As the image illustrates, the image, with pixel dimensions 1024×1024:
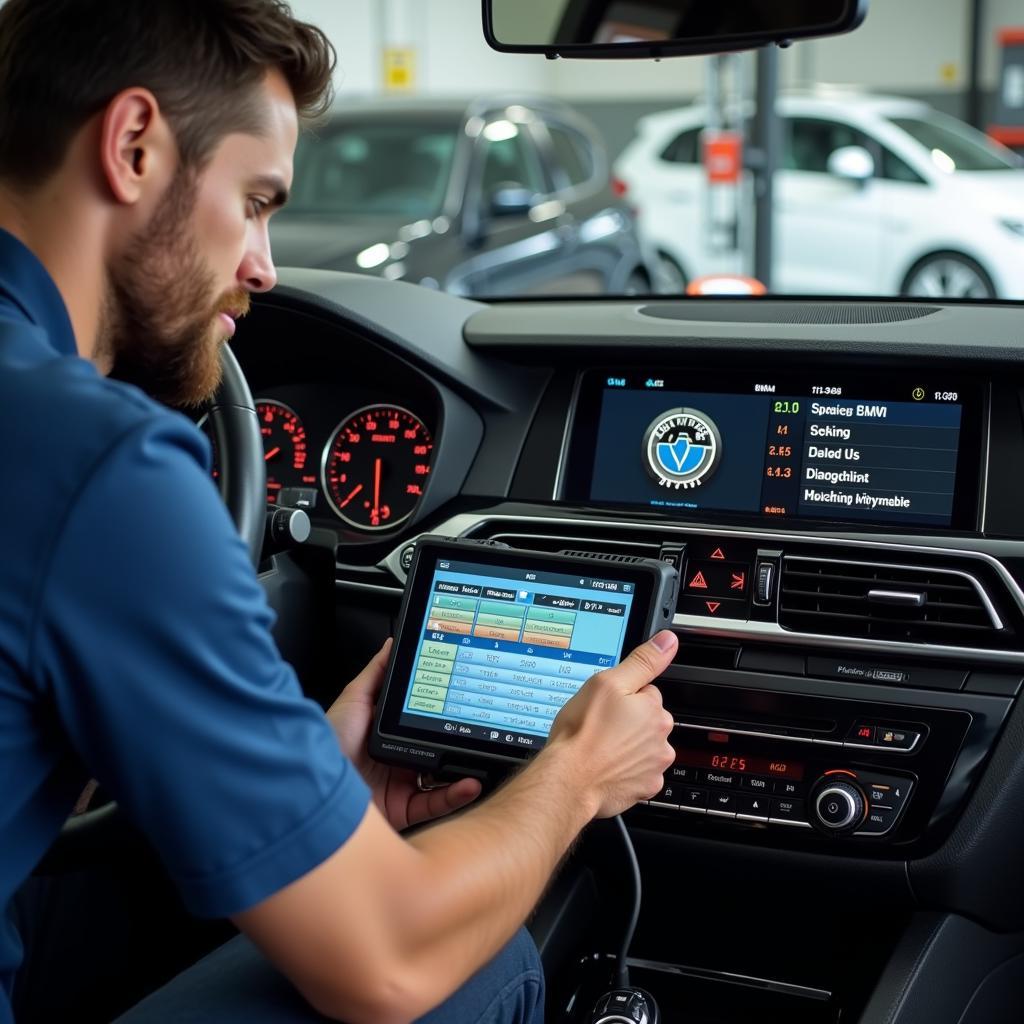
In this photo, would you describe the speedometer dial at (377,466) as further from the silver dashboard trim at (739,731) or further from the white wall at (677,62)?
the white wall at (677,62)

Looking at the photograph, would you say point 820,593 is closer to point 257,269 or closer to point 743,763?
point 743,763

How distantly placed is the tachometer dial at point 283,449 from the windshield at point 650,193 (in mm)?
764

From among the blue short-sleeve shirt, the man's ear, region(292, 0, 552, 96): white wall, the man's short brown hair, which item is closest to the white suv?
region(292, 0, 552, 96): white wall

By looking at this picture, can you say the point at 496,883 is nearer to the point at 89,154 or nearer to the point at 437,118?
the point at 89,154

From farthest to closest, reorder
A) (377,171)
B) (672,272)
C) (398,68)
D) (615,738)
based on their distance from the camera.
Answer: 1. (398,68)
2. (672,272)
3. (377,171)
4. (615,738)

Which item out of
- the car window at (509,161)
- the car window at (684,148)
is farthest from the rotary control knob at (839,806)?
the car window at (684,148)

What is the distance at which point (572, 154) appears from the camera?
711 cm

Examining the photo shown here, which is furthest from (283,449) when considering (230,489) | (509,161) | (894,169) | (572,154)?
(894,169)

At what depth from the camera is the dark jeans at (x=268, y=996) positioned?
1310 millimetres

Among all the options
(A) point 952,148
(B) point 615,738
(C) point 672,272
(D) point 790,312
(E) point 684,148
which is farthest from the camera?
(E) point 684,148

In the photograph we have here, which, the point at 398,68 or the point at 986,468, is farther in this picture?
the point at 398,68

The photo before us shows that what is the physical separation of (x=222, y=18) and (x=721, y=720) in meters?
1.12

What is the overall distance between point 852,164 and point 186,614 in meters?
6.90

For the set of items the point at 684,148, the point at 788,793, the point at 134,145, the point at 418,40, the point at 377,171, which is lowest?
the point at 788,793
